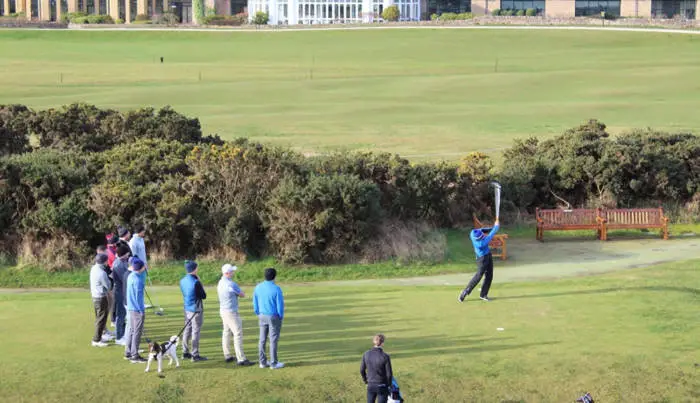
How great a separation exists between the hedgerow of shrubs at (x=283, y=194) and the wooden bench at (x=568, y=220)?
1769 millimetres

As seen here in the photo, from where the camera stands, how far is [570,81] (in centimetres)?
6562

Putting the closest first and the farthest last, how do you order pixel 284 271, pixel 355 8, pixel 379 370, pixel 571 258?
pixel 379 370 → pixel 284 271 → pixel 571 258 → pixel 355 8

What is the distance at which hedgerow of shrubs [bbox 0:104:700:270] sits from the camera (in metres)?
22.2

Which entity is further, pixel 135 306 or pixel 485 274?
pixel 485 274

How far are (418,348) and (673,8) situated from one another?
416 ft

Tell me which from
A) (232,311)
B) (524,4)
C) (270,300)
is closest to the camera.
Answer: (270,300)

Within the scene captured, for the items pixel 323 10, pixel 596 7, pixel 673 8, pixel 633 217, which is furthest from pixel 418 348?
pixel 596 7

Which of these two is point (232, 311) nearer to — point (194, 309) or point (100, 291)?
point (194, 309)

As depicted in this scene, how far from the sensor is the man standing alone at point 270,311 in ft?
45.1

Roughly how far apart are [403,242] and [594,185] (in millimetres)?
7826

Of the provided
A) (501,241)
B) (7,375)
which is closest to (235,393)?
(7,375)

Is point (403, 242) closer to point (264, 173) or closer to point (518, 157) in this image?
point (264, 173)

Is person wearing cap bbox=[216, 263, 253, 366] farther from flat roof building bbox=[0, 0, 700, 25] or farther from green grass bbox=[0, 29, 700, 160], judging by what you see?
flat roof building bbox=[0, 0, 700, 25]

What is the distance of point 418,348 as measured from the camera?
14.8m
